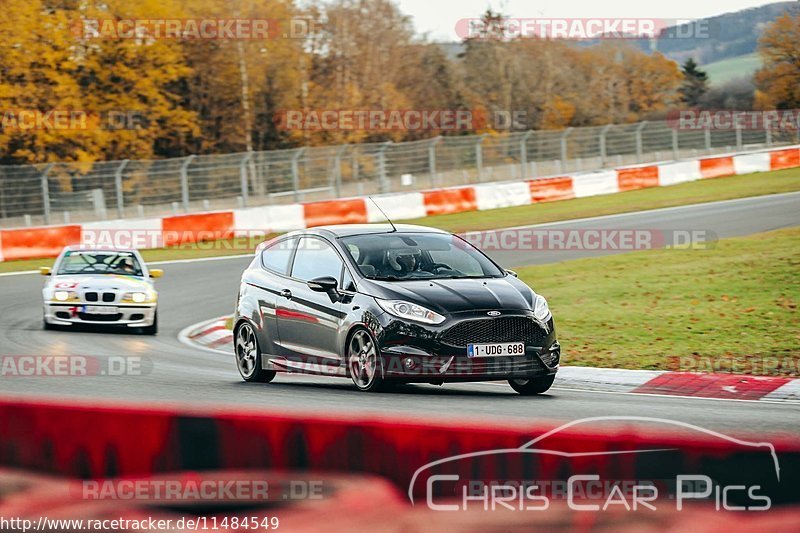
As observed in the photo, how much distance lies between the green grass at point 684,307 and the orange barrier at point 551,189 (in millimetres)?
14521

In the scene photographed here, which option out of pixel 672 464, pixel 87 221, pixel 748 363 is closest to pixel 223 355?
pixel 748 363

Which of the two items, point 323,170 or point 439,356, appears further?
point 323,170

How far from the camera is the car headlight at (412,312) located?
992 cm

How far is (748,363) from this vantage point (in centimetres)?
1211

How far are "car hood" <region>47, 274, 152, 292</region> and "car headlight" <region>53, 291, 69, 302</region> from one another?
7 centimetres

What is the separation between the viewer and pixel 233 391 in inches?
429

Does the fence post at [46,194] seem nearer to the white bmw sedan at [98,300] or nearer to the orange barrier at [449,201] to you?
the orange barrier at [449,201]

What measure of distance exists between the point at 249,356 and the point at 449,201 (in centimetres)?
2302

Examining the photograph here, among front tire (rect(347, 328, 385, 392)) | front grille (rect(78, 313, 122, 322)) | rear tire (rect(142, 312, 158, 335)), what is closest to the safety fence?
rear tire (rect(142, 312, 158, 335))

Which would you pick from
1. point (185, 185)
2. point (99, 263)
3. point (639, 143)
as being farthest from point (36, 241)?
point (639, 143)

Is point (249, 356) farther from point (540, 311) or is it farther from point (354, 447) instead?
point (354, 447)

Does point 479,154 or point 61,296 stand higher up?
point 479,154

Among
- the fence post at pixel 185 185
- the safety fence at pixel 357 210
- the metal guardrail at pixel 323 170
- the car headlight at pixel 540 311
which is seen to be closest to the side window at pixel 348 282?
the car headlight at pixel 540 311

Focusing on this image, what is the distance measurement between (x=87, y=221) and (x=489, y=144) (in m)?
13.6
